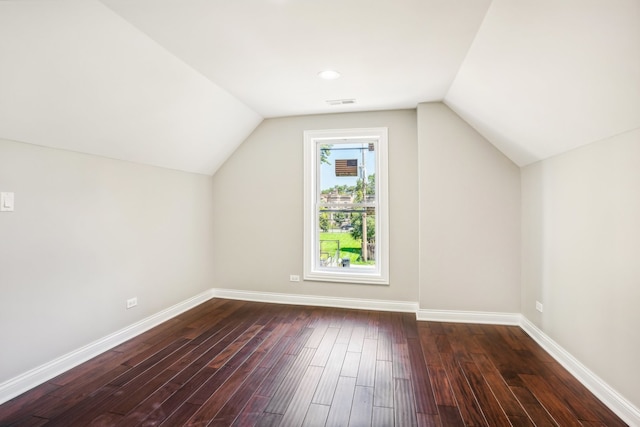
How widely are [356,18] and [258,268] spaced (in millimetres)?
3242

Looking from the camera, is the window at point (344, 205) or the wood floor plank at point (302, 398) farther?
the window at point (344, 205)

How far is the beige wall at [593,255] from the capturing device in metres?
1.96

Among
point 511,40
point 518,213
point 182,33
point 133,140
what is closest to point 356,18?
point 511,40

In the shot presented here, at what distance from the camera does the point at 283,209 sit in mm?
4363

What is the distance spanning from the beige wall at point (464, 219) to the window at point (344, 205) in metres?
0.59

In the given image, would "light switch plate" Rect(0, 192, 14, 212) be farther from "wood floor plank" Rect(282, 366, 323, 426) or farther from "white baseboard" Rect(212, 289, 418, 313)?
"white baseboard" Rect(212, 289, 418, 313)

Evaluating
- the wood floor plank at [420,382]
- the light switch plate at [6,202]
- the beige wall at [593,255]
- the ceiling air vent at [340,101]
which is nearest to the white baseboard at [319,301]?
the wood floor plank at [420,382]

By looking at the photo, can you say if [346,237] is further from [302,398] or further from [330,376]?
[302,398]

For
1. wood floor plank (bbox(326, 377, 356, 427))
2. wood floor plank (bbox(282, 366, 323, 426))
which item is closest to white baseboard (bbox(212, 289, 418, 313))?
wood floor plank (bbox(282, 366, 323, 426))

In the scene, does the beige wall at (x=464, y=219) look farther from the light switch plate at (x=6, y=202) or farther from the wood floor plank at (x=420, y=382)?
the light switch plate at (x=6, y=202)

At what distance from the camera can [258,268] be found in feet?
14.6

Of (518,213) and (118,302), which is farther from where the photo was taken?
(518,213)

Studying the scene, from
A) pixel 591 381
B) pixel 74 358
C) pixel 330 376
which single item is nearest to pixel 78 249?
pixel 74 358

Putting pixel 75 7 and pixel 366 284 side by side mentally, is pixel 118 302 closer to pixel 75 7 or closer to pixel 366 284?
pixel 75 7
